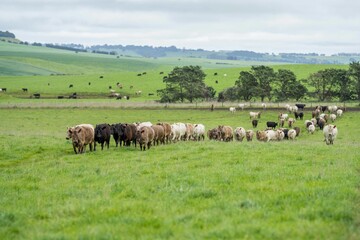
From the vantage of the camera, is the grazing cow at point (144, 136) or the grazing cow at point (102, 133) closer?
the grazing cow at point (144, 136)

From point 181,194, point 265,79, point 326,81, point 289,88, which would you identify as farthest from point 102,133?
point 326,81

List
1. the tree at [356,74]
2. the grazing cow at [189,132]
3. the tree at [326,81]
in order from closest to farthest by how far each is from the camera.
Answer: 1. the grazing cow at [189,132]
2. the tree at [356,74]
3. the tree at [326,81]

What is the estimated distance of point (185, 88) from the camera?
Result: 81.5 meters

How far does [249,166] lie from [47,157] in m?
11.9

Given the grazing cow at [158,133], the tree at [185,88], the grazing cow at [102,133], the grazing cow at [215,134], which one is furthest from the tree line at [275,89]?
the grazing cow at [102,133]

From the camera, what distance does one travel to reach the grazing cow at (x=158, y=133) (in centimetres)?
2963

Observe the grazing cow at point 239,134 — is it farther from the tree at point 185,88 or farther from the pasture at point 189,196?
the tree at point 185,88

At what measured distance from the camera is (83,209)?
1102 cm

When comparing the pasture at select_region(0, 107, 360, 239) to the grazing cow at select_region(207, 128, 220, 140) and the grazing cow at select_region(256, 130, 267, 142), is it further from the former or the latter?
the grazing cow at select_region(256, 130, 267, 142)

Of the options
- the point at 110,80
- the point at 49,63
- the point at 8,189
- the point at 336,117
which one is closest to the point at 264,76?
the point at 336,117

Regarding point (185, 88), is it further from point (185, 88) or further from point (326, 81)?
point (326, 81)

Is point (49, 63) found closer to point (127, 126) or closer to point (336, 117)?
point (336, 117)

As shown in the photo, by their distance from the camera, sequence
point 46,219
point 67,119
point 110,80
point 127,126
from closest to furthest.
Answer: point 46,219 → point 127,126 → point 67,119 → point 110,80

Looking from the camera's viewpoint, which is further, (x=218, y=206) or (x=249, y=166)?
(x=249, y=166)
